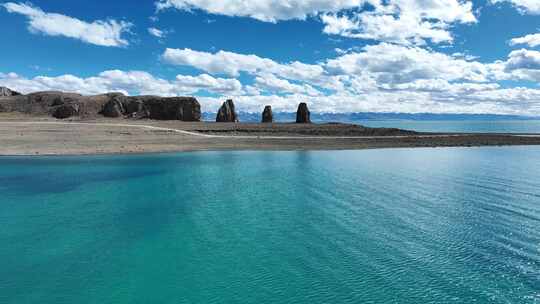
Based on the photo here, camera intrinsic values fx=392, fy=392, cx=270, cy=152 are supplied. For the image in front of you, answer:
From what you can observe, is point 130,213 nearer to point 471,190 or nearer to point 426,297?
point 426,297

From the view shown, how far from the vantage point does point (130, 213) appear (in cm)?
2433

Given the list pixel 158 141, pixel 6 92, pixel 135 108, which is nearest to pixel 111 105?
pixel 135 108

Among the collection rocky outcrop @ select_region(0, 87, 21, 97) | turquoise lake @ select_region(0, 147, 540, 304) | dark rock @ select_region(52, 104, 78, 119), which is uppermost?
rocky outcrop @ select_region(0, 87, 21, 97)

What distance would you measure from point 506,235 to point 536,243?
1329 millimetres

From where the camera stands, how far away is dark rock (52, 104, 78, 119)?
4569 inches

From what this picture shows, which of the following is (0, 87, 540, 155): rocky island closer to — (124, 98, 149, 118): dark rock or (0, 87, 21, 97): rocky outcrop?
(124, 98, 149, 118): dark rock

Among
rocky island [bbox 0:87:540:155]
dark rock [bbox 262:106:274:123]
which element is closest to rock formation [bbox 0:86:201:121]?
rocky island [bbox 0:87:540:155]

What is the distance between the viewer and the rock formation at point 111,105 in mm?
120125

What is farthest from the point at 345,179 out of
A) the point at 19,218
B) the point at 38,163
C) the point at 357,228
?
the point at 38,163

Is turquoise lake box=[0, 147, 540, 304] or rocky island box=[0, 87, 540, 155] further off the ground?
rocky island box=[0, 87, 540, 155]

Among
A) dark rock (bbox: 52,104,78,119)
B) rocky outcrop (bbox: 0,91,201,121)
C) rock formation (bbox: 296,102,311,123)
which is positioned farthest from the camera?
rock formation (bbox: 296,102,311,123)

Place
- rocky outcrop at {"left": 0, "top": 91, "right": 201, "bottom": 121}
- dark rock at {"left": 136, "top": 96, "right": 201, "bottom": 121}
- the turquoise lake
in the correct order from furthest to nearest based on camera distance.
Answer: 1. dark rock at {"left": 136, "top": 96, "right": 201, "bottom": 121}
2. rocky outcrop at {"left": 0, "top": 91, "right": 201, "bottom": 121}
3. the turquoise lake

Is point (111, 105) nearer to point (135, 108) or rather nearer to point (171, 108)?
point (135, 108)

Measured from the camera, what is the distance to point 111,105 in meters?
121
